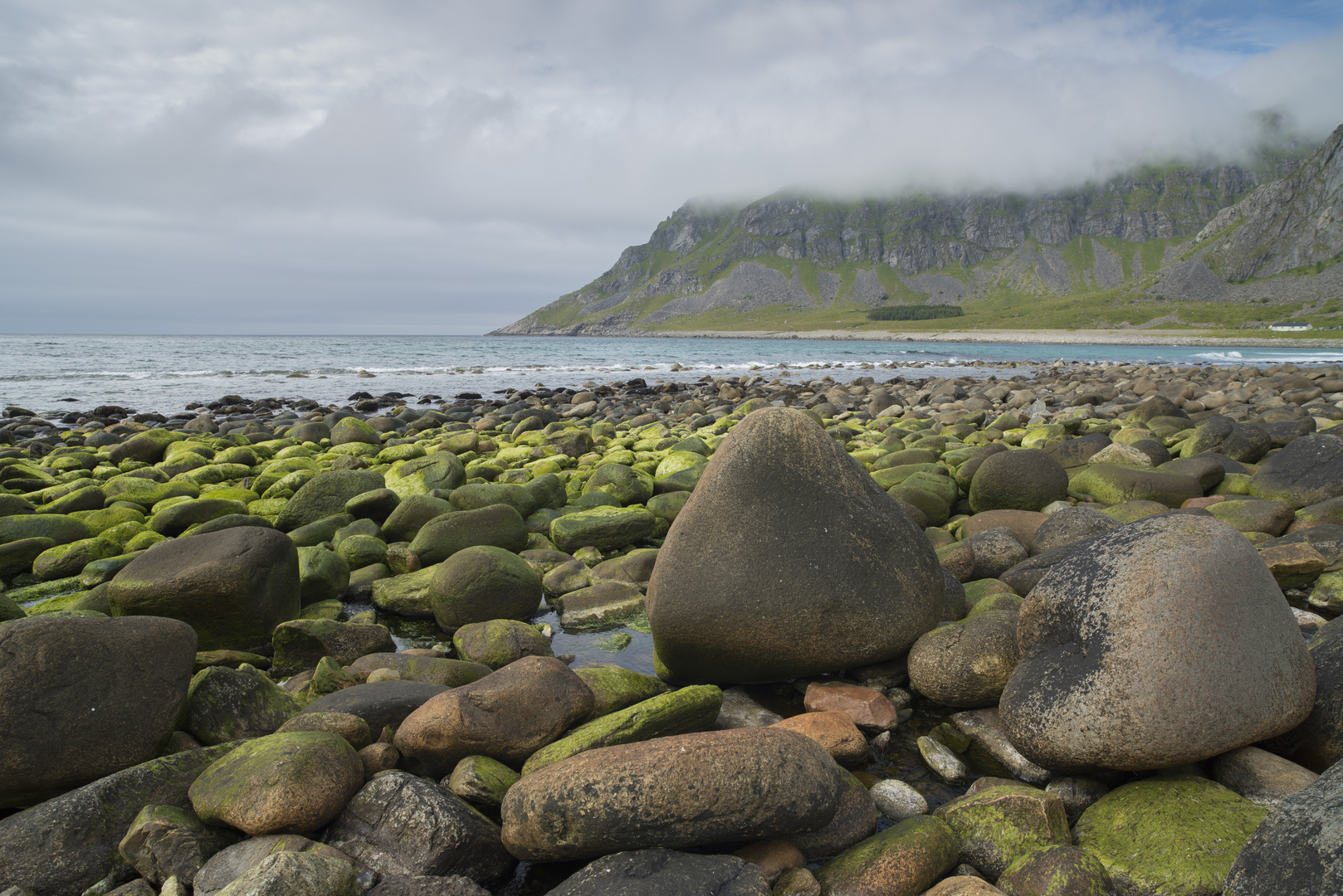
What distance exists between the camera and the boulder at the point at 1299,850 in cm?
226

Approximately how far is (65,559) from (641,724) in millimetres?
8051

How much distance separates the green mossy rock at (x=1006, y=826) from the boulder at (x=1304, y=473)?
6835mm

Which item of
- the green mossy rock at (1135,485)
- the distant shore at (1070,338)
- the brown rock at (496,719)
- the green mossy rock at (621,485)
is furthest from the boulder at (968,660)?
the distant shore at (1070,338)

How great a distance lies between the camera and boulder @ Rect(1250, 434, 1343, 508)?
7.86 metres

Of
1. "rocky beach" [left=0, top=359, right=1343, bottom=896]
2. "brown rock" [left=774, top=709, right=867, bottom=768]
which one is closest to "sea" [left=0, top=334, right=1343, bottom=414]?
"rocky beach" [left=0, top=359, right=1343, bottom=896]

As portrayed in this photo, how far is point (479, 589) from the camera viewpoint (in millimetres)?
6754

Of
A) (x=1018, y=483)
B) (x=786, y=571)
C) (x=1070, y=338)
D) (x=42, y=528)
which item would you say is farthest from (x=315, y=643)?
(x=1070, y=338)

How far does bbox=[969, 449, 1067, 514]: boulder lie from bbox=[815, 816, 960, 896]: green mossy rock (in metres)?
6.16

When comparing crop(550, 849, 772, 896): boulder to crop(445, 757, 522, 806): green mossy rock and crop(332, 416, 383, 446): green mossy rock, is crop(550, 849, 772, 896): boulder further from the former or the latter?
crop(332, 416, 383, 446): green mossy rock

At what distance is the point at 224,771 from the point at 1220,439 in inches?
514

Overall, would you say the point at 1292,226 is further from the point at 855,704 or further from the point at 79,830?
the point at 79,830

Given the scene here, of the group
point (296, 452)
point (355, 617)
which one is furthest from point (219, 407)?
point (355, 617)

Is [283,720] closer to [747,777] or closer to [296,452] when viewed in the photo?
[747,777]

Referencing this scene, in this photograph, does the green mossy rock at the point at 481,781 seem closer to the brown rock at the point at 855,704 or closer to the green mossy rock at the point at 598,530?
the brown rock at the point at 855,704
